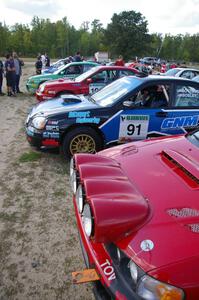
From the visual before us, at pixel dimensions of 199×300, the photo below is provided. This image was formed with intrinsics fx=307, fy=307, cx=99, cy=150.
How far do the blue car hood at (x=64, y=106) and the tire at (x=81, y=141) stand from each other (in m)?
0.41

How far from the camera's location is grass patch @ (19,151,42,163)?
18.3 ft

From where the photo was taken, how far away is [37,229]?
3.60 metres

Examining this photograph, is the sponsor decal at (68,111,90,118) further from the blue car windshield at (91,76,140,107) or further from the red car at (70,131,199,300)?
the red car at (70,131,199,300)

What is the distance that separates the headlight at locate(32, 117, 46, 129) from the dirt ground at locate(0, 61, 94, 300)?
0.68 meters

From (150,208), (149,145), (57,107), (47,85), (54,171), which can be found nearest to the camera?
(150,208)

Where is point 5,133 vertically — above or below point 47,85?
below

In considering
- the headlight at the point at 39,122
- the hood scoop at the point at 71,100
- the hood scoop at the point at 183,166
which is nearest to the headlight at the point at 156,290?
the hood scoop at the point at 183,166

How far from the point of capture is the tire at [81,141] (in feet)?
17.3

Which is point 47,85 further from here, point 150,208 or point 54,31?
point 54,31

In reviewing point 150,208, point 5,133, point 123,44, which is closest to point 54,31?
point 123,44

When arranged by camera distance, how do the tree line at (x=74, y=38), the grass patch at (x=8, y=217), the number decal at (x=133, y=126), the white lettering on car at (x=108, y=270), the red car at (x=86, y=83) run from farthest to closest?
the tree line at (x=74, y=38) → the red car at (x=86, y=83) → the number decal at (x=133, y=126) → the grass patch at (x=8, y=217) → the white lettering on car at (x=108, y=270)

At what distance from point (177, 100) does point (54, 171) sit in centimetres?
251

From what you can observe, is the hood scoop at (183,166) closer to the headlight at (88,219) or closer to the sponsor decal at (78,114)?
the headlight at (88,219)

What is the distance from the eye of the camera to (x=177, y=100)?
18.0ft
